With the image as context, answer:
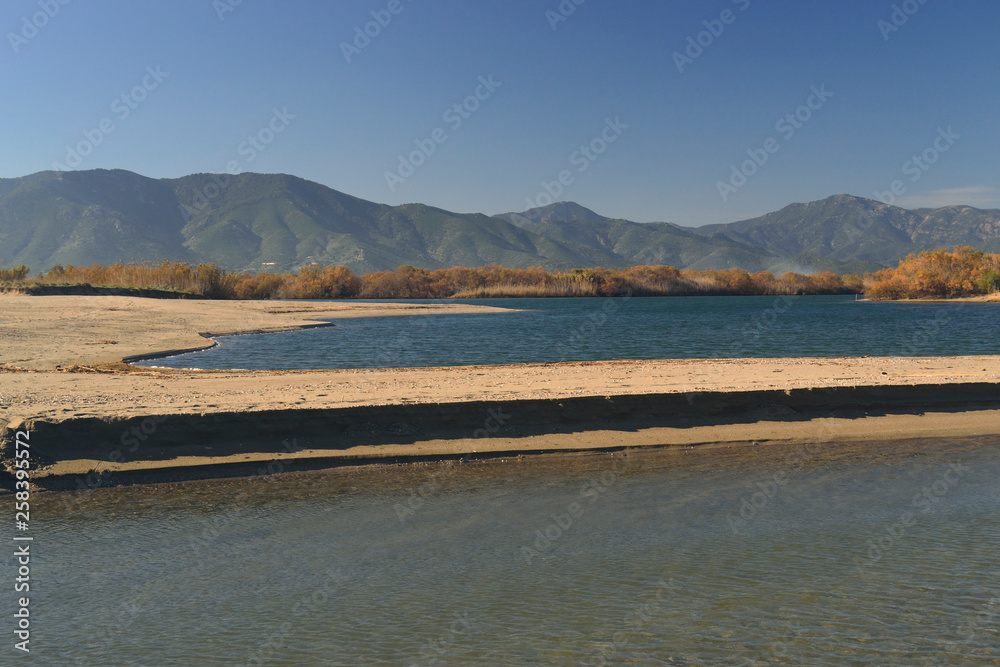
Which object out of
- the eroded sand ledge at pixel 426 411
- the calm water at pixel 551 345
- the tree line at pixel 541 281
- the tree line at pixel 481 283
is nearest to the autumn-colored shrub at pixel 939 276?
the tree line at pixel 541 281

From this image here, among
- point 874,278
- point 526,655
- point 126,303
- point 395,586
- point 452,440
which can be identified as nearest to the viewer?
point 526,655

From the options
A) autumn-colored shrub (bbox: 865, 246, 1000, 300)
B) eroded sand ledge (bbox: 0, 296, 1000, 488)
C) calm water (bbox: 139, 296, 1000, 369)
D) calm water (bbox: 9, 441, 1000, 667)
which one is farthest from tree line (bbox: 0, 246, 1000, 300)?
calm water (bbox: 9, 441, 1000, 667)

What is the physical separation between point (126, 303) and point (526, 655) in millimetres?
50728

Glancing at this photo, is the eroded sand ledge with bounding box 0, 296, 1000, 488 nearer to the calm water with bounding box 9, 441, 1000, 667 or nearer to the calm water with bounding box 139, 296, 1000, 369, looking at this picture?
the calm water with bounding box 9, 441, 1000, 667

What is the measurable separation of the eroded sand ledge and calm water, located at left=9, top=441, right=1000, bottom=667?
31.9 inches

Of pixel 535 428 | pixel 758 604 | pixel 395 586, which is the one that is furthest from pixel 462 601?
pixel 535 428

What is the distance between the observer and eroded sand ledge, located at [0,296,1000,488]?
11.1 metres

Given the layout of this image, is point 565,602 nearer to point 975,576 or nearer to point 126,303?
point 975,576

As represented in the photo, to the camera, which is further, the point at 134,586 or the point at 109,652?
the point at 134,586

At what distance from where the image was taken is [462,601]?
22.1 ft

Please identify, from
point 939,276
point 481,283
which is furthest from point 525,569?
point 481,283

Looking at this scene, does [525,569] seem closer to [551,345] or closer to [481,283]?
[551,345]

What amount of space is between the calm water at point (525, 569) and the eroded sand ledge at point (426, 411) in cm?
81

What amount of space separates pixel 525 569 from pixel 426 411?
560 cm
